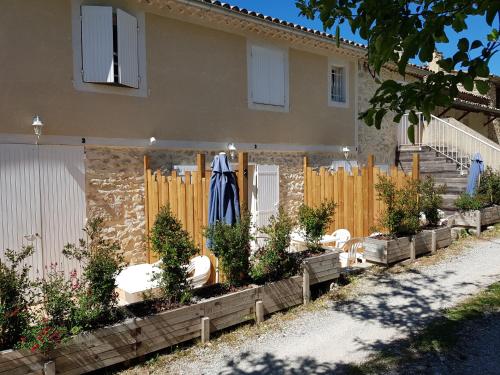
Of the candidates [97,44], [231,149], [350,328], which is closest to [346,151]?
Result: [231,149]

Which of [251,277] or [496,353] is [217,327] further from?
[496,353]

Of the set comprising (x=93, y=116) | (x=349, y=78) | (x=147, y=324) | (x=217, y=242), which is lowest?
(x=147, y=324)

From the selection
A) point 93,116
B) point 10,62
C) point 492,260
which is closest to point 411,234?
point 492,260

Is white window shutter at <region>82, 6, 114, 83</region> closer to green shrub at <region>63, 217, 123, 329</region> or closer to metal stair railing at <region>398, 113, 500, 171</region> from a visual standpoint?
green shrub at <region>63, 217, 123, 329</region>

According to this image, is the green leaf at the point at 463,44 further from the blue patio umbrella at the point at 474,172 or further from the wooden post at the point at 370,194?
the blue patio umbrella at the point at 474,172

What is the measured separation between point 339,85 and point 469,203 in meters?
4.99

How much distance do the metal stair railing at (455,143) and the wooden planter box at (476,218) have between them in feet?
6.75

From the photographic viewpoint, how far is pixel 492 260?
8.05 m

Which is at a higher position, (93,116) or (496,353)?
(93,116)

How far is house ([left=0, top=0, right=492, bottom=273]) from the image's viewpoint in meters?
6.75

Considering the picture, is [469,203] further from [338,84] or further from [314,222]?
[314,222]

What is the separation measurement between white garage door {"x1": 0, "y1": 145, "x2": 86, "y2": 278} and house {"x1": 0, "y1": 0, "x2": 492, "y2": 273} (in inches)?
0.7

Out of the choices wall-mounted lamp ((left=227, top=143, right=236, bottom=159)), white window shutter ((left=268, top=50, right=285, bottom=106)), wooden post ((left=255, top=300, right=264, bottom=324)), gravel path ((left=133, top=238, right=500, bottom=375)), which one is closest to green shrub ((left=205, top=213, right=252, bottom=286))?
wooden post ((left=255, top=300, right=264, bottom=324))

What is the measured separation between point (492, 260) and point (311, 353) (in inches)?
216
